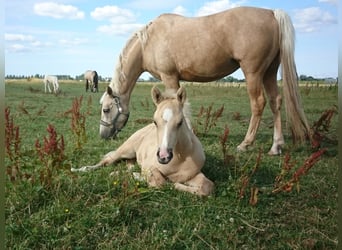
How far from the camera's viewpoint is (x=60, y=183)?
6.93 ft

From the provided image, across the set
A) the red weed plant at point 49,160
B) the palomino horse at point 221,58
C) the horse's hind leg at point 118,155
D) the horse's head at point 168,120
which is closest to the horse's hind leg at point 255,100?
the palomino horse at point 221,58

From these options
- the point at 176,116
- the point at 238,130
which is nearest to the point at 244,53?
the point at 238,130

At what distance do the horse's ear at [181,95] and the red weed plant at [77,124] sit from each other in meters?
0.58

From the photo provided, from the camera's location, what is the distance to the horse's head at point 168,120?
2.11 m


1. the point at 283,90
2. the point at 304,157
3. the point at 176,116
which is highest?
the point at 283,90

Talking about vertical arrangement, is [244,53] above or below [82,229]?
above

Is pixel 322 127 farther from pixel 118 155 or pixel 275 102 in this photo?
pixel 118 155

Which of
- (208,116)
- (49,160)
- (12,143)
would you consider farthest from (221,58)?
(12,143)

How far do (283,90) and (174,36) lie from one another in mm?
949

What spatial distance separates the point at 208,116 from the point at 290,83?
52cm

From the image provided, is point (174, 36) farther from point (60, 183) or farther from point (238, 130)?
point (60, 183)

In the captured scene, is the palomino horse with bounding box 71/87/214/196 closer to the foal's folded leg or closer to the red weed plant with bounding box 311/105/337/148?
the foal's folded leg

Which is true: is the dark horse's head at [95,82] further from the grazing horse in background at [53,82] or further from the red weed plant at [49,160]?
the red weed plant at [49,160]

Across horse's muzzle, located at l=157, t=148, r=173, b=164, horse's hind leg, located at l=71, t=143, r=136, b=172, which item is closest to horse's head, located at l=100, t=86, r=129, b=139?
horse's hind leg, located at l=71, t=143, r=136, b=172
